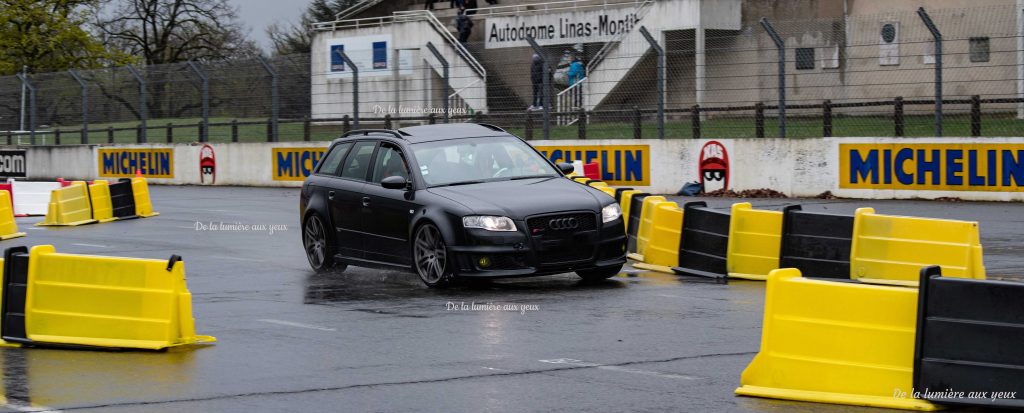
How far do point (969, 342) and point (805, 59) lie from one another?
17233 mm

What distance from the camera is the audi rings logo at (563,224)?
1255 cm

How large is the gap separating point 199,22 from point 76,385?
6893 centimetres

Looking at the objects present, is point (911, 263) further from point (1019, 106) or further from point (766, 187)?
point (766, 187)

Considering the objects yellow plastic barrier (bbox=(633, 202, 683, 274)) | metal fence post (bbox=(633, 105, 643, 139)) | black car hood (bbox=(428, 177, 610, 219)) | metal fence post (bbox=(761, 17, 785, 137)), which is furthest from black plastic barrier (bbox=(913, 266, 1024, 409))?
metal fence post (bbox=(633, 105, 643, 139))

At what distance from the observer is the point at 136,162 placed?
38.3 metres

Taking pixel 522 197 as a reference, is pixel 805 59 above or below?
above

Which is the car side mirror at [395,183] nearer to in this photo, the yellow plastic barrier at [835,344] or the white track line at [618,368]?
the white track line at [618,368]

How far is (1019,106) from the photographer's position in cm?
2156

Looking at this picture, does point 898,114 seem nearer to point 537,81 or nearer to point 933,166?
point 933,166

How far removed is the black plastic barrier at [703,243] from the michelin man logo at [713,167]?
36.0 ft

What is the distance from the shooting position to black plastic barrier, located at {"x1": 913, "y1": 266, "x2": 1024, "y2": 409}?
6.84 meters

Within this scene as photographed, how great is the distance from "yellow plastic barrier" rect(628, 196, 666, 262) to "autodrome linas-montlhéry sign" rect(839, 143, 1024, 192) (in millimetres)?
8310

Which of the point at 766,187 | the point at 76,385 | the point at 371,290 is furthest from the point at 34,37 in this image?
the point at 76,385

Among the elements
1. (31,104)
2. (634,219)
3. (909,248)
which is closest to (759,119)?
(634,219)
